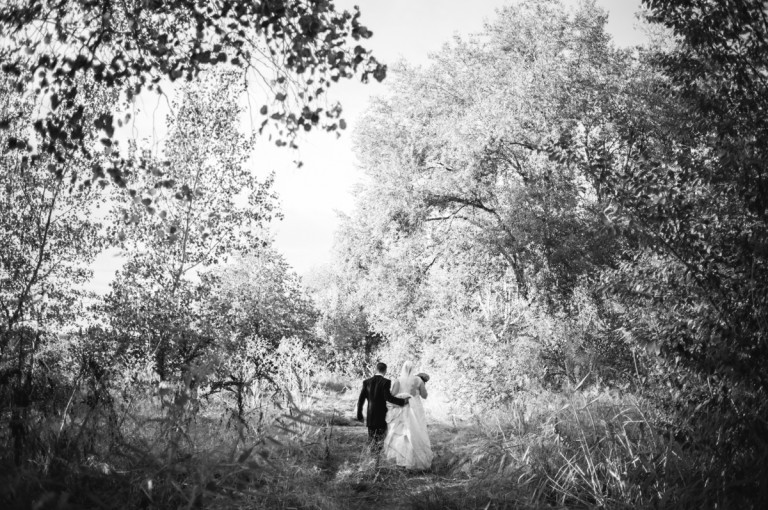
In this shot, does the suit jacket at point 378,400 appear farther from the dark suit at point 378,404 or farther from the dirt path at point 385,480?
the dirt path at point 385,480

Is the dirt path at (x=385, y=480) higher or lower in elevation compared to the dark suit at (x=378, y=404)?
lower

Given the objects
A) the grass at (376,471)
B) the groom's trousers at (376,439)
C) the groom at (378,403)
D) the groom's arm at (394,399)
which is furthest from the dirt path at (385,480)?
the groom's arm at (394,399)

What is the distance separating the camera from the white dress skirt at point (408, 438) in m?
7.10

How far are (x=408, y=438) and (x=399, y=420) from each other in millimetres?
361

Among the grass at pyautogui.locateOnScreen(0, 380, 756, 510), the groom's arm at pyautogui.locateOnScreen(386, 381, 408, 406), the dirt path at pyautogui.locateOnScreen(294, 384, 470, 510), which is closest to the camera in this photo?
the grass at pyautogui.locateOnScreen(0, 380, 756, 510)

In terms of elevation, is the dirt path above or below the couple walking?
below

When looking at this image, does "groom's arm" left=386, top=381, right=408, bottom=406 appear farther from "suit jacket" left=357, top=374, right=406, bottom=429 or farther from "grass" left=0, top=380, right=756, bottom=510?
"grass" left=0, top=380, right=756, bottom=510

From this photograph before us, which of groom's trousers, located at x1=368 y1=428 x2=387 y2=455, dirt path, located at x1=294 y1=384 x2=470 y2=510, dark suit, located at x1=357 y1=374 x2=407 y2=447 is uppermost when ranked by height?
dark suit, located at x1=357 y1=374 x2=407 y2=447

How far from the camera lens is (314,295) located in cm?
3897

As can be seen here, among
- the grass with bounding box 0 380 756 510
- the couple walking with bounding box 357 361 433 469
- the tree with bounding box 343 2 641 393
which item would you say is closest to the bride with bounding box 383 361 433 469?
the couple walking with bounding box 357 361 433 469

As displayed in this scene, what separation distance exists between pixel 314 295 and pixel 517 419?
3326cm

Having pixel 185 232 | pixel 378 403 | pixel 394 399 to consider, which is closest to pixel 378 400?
pixel 378 403

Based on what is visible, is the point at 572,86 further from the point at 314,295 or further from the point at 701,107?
the point at 314,295

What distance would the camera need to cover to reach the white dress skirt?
7103mm
